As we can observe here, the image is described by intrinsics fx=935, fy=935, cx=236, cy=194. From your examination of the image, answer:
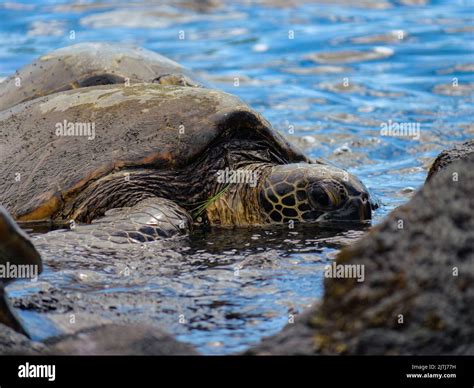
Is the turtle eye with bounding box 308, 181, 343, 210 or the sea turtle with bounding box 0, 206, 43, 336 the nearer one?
the sea turtle with bounding box 0, 206, 43, 336

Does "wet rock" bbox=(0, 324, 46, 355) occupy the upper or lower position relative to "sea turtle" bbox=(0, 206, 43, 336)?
Answer: lower

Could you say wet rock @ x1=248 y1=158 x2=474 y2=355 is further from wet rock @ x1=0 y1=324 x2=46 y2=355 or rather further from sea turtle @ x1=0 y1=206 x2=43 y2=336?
sea turtle @ x1=0 y1=206 x2=43 y2=336

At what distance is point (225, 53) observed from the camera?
17.2 m

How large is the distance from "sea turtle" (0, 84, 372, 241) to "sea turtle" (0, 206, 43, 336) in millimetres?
2351

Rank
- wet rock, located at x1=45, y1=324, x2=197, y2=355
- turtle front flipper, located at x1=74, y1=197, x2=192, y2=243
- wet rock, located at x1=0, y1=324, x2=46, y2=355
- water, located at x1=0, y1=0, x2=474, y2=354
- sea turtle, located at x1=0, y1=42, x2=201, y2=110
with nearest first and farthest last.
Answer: wet rock, located at x1=0, y1=324, x2=46, y2=355, wet rock, located at x1=45, y1=324, x2=197, y2=355, water, located at x1=0, y1=0, x2=474, y2=354, turtle front flipper, located at x1=74, y1=197, x2=192, y2=243, sea turtle, located at x1=0, y1=42, x2=201, y2=110

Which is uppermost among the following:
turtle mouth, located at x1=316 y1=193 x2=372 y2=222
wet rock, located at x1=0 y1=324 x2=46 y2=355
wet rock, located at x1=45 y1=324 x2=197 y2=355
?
turtle mouth, located at x1=316 y1=193 x2=372 y2=222

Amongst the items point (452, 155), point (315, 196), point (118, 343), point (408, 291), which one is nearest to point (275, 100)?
point (315, 196)

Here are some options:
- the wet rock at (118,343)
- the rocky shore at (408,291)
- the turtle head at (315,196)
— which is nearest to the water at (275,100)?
the wet rock at (118,343)

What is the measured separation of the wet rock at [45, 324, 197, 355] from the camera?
12.1 feet

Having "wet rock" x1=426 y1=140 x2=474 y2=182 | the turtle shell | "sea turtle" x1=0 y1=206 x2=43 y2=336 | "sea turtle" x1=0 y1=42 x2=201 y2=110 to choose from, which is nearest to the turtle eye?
"wet rock" x1=426 y1=140 x2=474 y2=182

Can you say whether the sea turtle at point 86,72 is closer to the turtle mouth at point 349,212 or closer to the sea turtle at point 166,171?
the sea turtle at point 166,171

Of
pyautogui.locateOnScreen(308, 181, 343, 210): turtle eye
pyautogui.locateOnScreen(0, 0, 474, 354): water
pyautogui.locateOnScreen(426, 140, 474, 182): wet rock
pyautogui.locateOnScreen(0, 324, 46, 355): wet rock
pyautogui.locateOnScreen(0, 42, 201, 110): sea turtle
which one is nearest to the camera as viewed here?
pyautogui.locateOnScreen(0, 324, 46, 355): wet rock

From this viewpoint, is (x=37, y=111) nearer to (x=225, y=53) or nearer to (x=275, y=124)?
(x=275, y=124)

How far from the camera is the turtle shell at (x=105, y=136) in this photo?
650 centimetres
